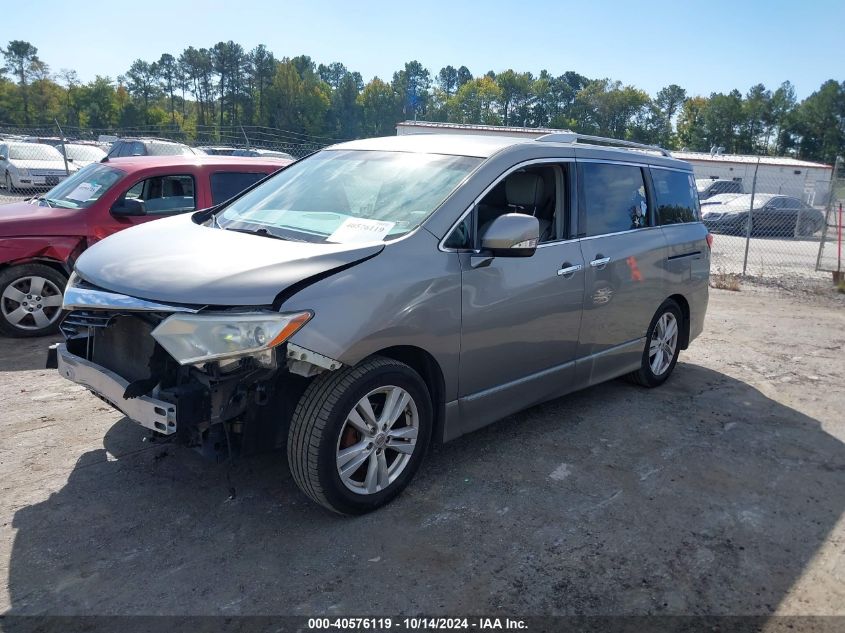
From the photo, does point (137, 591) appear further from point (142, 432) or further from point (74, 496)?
point (142, 432)

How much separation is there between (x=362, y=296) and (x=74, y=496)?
1.92 meters

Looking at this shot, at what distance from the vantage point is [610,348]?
15.9 ft

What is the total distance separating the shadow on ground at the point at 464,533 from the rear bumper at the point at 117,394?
593 mm

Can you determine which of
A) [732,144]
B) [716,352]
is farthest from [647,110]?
[716,352]

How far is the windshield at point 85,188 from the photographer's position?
6.46m

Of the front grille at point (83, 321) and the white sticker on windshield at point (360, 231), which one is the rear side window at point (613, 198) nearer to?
the white sticker on windshield at point (360, 231)

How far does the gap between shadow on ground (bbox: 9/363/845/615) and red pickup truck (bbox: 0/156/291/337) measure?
2.70 meters

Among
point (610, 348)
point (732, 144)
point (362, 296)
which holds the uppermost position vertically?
point (732, 144)

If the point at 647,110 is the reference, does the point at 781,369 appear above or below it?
below

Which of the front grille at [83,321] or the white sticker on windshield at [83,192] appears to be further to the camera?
the white sticker on windshield at [83,192]

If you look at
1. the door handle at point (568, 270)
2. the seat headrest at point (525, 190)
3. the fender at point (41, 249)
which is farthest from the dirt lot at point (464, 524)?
the fender at point (41, 249)

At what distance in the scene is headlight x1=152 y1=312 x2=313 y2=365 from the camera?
9.29ft

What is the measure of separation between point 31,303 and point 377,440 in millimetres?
4625

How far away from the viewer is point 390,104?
111 meters
